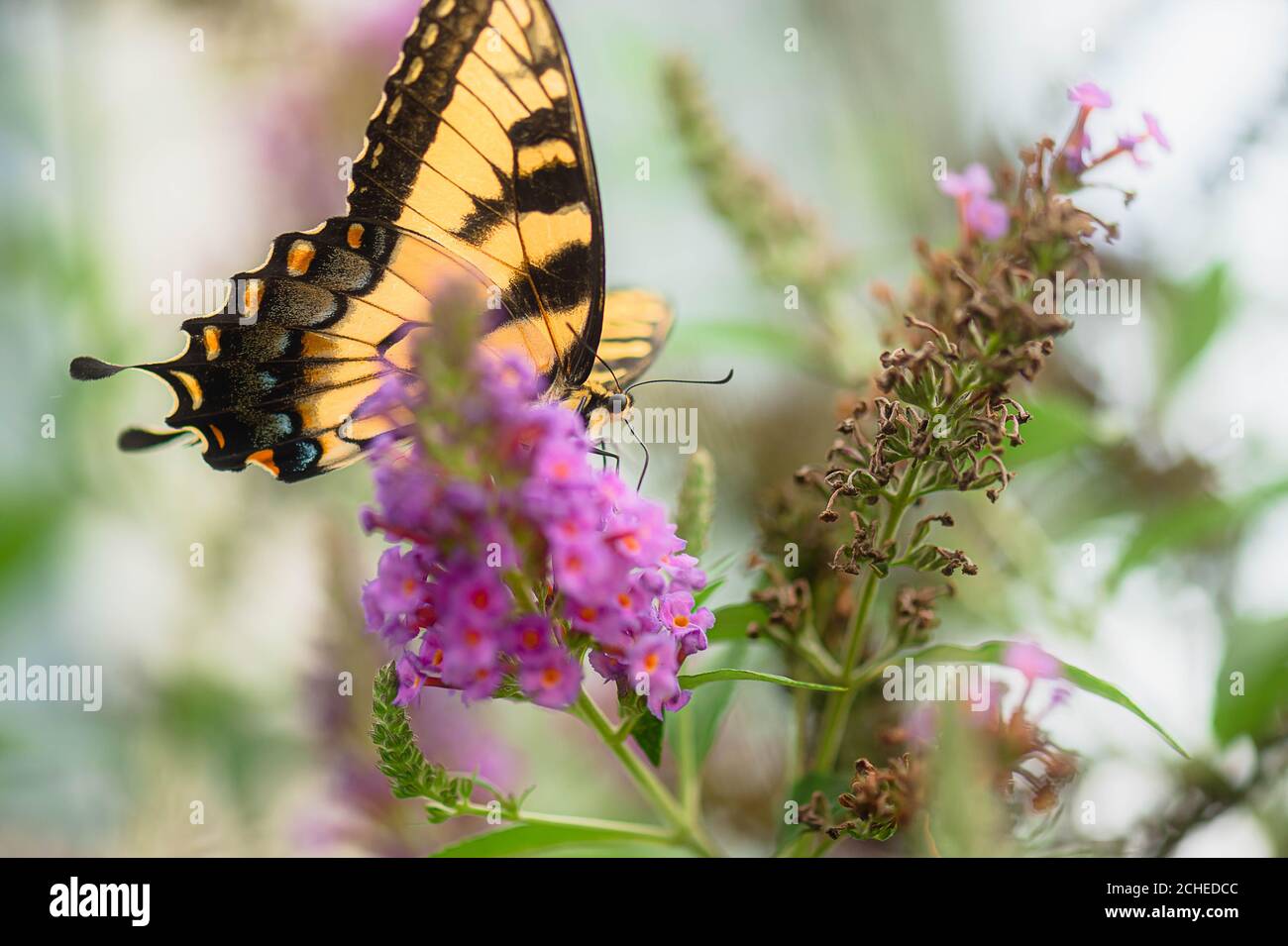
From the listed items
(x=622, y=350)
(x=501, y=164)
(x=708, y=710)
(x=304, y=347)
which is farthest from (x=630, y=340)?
(x=708, y=710)

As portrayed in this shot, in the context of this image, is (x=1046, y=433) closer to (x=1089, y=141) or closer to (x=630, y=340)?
(x=1089, y=141)

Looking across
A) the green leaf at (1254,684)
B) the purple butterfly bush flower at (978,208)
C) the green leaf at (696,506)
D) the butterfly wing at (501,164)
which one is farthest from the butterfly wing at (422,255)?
the green leaf at (1254,684)

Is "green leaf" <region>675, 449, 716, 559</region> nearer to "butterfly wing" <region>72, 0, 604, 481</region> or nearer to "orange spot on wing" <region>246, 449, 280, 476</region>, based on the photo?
"butterfly wing" <region>72, 0, 604, 481</region>

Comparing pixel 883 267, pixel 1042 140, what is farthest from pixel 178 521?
pixel 1042 140

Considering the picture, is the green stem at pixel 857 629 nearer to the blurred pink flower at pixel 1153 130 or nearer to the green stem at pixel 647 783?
the green stem at pixel 647 783
